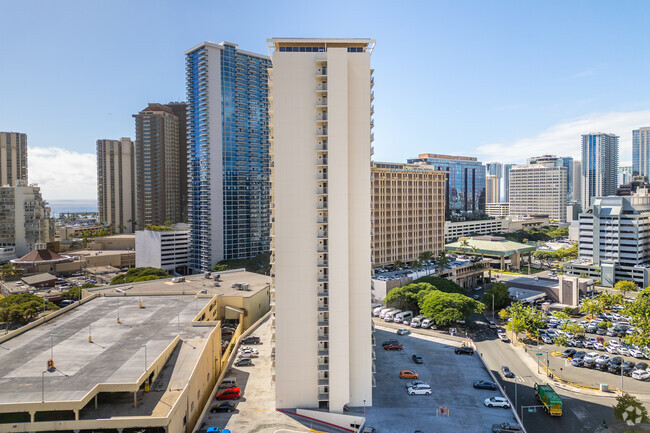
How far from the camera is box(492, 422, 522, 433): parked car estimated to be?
95.0 feet

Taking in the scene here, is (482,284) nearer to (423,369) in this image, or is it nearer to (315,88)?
(423,369)

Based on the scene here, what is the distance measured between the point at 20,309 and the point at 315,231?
2287 inches

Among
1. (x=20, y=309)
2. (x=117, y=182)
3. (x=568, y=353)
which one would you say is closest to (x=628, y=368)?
(x=568, y=353)

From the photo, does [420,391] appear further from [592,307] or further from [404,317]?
[592,307]

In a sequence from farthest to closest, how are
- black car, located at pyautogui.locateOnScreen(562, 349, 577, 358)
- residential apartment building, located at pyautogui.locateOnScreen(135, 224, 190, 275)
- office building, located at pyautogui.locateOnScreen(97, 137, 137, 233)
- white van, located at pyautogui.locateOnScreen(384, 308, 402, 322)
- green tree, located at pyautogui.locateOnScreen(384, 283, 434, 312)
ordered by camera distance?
office building, located at pyautogui.locateOnScreen(97, 137, 137, 233)
residential apartment building, located at pyautogui.locateOnScreen(135, 224, 190, 275)
green tree, located at pyautogui.locateOnScreen(384, 283, 434, 312)
white van, located at pyautogui.locateOnScreen(384, 308, 402, 322)
black car, located at pyautogui.locateOnScreen(562, 349, 577, 358)

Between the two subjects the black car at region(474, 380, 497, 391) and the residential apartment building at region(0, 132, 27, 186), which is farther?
the residential apartment building at region(0, 132, 27, 186)

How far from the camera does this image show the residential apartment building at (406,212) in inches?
3649

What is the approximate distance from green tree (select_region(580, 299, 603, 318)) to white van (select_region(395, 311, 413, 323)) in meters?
27.0

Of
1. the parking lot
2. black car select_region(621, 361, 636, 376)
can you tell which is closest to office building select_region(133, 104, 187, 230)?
the parking lot

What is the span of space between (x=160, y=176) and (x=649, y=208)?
517ft

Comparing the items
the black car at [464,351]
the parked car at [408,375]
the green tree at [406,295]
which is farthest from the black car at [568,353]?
the parked car at [408,375]

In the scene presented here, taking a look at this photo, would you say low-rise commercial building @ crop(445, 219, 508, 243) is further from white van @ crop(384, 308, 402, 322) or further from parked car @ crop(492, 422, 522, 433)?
parked car @ crop(492, 422, 522, 433)

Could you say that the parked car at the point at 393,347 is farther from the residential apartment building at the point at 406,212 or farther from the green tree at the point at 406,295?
the residential apartment building at the point at 406,212

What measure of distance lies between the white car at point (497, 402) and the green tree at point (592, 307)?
3852cm
